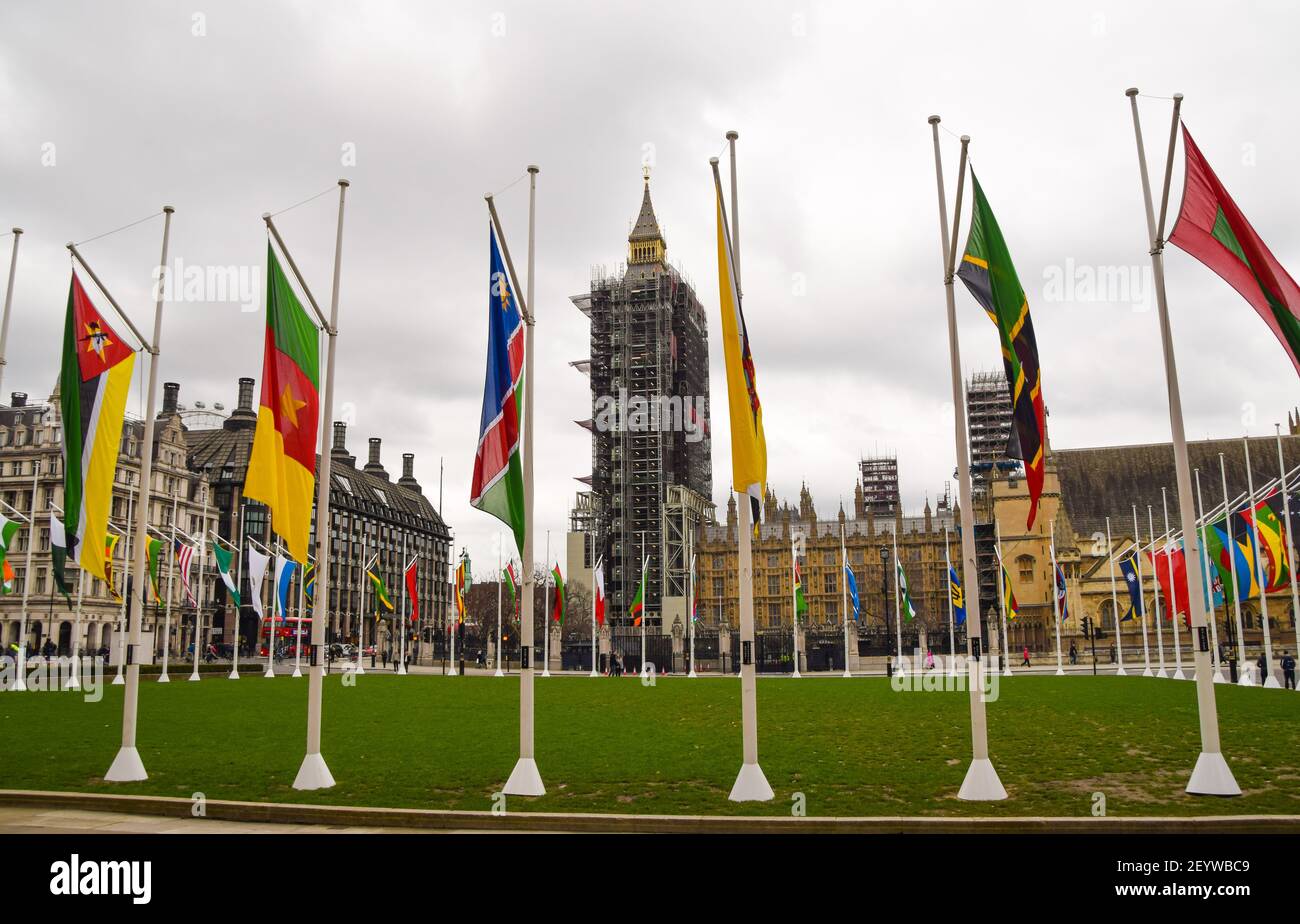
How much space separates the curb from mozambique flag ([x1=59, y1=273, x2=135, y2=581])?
18.9 feet

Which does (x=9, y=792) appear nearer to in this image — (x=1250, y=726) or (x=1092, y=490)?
(x=1250, y=726)

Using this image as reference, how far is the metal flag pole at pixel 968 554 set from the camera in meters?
13.5

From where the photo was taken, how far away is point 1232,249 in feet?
45.3

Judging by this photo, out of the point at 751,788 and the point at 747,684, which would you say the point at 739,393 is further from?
the point at 751,788

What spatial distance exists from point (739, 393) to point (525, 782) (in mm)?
6348

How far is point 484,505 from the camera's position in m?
14.8

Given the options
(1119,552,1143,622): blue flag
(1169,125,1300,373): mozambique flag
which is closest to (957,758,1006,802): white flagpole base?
(1169,125,1300,373): mozambique flag

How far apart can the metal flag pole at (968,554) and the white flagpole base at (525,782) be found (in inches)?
234

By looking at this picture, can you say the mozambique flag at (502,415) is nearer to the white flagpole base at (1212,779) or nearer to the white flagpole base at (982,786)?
the white flagpole base at (982,786)

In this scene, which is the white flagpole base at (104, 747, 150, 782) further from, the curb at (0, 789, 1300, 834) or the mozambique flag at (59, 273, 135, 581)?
the curb at (0, 789, 1300, 834)

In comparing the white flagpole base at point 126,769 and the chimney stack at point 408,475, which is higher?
the chimney stack at point 408,475

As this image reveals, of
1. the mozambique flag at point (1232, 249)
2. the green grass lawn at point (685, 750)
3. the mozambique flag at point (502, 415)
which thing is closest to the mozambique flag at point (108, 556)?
the green grass lawn at point (685, 750)

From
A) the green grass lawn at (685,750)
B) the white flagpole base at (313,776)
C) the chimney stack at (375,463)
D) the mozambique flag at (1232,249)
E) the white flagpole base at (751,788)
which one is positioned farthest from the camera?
the chimney stack at (375,463)
